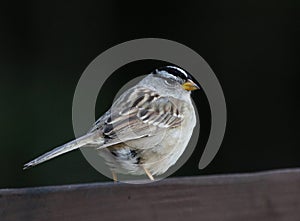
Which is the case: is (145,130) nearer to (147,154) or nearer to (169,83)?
(147,154)

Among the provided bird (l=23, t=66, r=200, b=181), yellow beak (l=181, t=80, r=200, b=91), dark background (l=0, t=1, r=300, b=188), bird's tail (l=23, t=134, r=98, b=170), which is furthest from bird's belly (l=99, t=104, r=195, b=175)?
dark background (l=0, t=1, r=300, b=188)

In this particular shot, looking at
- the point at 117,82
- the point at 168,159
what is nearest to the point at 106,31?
the point at 117,82

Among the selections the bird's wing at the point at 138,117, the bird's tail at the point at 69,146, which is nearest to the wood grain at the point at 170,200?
the bird's tail at the point at 69,146

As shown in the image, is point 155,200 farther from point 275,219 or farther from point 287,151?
point 287,151

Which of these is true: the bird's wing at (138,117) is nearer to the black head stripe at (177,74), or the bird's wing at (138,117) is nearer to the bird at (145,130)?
the bird at (145,130)

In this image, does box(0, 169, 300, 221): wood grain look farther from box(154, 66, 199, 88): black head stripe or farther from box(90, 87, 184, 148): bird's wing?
box(154, 66, 199, 88): black head stripe

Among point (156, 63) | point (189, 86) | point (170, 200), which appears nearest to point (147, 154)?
point (189, 86)
